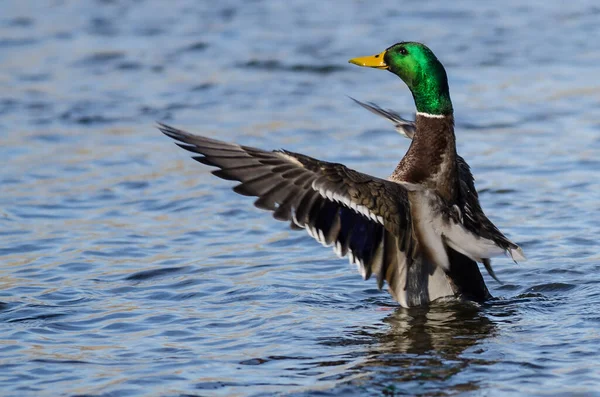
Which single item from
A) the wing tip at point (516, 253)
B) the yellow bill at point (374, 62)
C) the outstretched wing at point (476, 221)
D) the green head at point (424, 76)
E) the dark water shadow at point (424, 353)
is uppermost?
the yellow bill at point (374, 62)

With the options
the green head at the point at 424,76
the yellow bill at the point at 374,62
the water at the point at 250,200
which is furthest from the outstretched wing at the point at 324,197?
the yellow bill at the point at 374,62

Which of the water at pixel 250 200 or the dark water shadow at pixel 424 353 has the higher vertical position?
the water at pixel 250 200

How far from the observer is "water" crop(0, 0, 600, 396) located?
5805 mm

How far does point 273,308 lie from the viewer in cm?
678

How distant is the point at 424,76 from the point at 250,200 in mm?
2676

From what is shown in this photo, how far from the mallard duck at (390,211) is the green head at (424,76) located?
0.23m

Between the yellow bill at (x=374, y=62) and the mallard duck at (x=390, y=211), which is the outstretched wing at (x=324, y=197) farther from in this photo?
the yellow bill at (x=374, y=62)

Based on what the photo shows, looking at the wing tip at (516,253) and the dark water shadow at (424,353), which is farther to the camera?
the wing tip at (516,253)

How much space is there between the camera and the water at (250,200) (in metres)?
5.80

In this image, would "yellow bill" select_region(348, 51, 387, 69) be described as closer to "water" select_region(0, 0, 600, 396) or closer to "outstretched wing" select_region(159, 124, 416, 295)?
"outstretched wing" select_region(159, 124, 416, 295)

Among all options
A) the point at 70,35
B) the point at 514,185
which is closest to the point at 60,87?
the point at 70,35

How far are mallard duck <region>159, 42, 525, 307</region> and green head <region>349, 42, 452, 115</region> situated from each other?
0.23m

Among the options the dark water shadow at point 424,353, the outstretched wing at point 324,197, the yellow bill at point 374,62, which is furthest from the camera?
the yellow bill at point 374,62

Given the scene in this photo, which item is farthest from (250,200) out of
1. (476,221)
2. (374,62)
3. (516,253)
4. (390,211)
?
(516,253)
